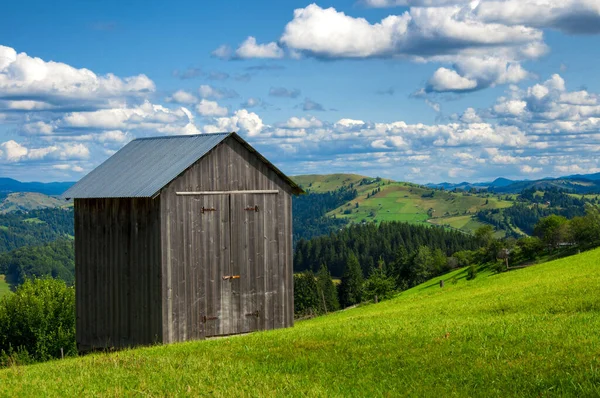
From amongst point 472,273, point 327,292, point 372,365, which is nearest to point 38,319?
point 372,365

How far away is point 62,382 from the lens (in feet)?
52.6

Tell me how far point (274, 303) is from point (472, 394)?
15.0 metres

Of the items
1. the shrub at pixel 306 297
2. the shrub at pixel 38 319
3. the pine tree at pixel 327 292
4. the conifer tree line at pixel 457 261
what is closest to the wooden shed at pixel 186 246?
the shrub at pixel 38 319

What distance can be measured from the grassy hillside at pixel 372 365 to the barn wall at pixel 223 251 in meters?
3.66

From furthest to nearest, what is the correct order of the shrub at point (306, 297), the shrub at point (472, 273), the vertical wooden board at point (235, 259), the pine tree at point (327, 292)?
the pine tree at point (327, 292)
the shrub at point (306, 297)
the shrub at point (472, 273)
the vertical wooden board at point (235, 259)

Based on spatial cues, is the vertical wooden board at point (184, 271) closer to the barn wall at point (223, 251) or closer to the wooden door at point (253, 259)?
the barn wall at point (223, 251)

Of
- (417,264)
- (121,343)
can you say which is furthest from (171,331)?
(417,264)

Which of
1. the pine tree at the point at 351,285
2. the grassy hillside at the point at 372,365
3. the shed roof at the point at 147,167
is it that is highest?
the shed roof at the point at 147,167

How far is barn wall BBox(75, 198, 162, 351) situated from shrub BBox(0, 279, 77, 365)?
32920mm

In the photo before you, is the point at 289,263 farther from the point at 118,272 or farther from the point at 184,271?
the point at 118,272

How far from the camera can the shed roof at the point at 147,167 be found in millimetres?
25797

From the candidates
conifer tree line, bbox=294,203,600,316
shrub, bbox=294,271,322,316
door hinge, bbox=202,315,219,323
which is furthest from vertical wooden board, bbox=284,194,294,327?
shrub, bbox=294,271,322,316

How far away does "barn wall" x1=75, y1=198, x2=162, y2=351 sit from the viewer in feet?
83.9

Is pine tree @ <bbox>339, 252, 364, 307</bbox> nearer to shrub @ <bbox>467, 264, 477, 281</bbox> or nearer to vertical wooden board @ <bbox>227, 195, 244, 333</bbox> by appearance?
shrub @ <bbox>467, 264, 477, 281</bbox>
